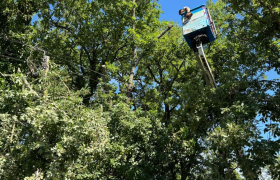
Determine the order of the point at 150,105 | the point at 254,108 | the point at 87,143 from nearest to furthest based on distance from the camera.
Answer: the point at 87,143 → the point at 254,108 → the point at 150,105

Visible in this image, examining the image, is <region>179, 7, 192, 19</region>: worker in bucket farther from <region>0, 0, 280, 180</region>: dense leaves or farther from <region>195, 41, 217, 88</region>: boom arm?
<region>0, 0, 280, 180</region>: dense leaves

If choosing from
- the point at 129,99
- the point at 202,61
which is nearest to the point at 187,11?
the point at 202,61

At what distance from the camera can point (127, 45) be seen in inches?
443

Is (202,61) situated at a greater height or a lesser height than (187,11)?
lesser

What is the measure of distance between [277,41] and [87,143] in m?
7.15

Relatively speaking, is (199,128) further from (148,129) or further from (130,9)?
(130,9)

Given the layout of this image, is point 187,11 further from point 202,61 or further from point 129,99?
point 129,99

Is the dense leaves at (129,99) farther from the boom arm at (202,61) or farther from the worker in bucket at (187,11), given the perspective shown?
the worker in bucket at (187,11)

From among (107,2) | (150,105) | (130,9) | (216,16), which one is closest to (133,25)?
(130,9)

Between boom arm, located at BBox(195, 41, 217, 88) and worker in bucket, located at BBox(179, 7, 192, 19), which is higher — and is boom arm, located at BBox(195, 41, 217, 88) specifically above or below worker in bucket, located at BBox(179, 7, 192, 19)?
below

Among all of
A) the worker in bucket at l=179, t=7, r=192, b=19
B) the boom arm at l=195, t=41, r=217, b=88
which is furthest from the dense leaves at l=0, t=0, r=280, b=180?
the worker in bucket at l=179, t=7, r=192, b=19

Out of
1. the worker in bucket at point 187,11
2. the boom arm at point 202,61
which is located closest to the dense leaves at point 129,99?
the boom arm at point 202,61

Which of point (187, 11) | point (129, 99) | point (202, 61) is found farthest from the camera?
point (129, 99)

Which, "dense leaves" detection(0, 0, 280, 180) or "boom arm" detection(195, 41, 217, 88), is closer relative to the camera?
"dense leaves" detection(0, 0, 280, 180)
